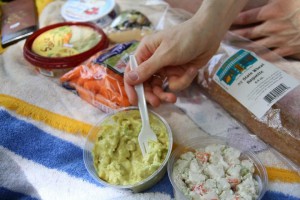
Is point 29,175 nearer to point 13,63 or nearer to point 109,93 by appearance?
A: point 109,93

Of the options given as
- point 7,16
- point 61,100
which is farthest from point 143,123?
point 7,16

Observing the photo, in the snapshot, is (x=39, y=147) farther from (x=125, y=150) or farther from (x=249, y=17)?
(x=249, y=17)

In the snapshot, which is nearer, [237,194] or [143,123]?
[237,194]

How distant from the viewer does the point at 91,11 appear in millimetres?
1044

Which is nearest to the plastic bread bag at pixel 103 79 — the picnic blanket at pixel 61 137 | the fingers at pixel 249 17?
the picnic blanket at pixel 61 137

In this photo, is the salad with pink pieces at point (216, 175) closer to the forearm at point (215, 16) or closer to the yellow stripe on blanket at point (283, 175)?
the yellow stripe on blanket at point (283, 175)

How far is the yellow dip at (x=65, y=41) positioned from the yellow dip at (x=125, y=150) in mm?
265

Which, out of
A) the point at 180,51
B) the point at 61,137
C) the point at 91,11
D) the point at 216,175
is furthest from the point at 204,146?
the point at 91,11

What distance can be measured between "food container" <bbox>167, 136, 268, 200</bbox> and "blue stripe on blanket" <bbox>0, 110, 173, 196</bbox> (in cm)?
15

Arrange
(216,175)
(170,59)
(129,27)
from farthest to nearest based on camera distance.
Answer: (129,27) → (170,59) → (216,175)

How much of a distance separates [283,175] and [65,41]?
0.62m

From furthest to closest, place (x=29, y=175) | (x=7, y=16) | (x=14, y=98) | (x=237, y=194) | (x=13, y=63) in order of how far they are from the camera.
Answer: (x=7, y=16) → (x=13, y=63) → (x=14, y=98) → (x=29, y=175) → (x=237, y=194)

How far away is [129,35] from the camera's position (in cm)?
94

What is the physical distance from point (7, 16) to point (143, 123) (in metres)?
0.67
